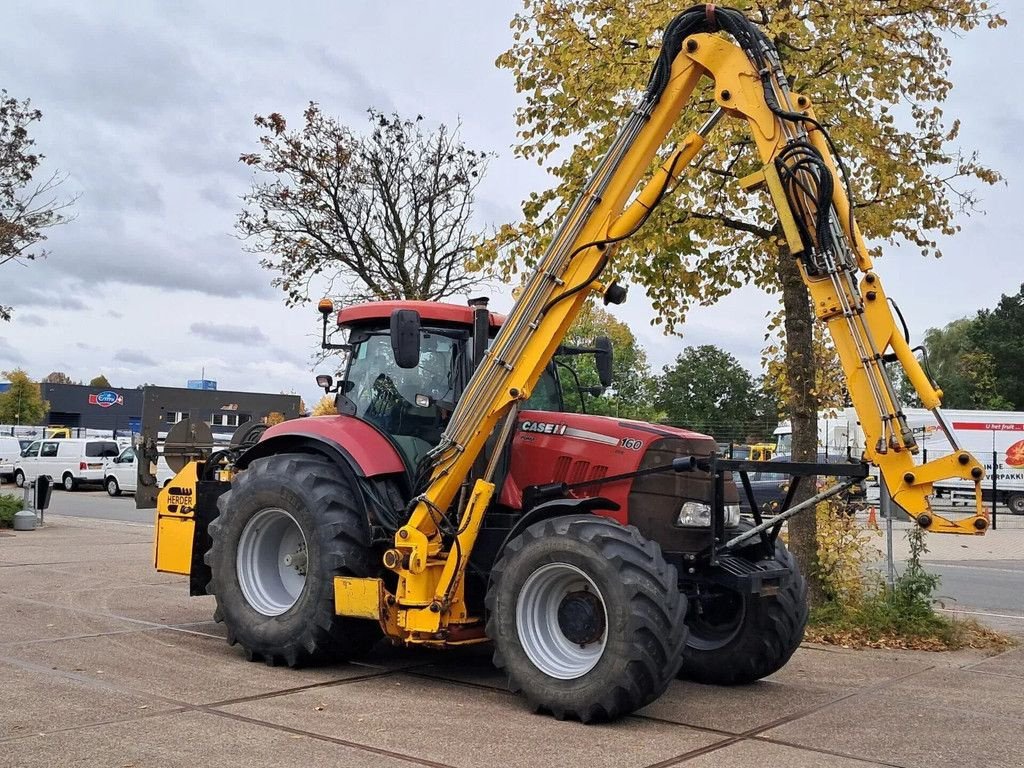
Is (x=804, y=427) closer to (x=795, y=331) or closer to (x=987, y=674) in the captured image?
(x=795, y=331)

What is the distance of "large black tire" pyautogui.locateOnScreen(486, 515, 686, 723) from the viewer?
618 cm

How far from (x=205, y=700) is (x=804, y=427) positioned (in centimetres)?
673

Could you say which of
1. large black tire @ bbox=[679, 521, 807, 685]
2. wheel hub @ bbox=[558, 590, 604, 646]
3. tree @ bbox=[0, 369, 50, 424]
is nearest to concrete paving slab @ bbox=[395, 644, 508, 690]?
wheel hub @ bbox=[558, 590, 604, 646]

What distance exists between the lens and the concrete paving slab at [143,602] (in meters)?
10.3

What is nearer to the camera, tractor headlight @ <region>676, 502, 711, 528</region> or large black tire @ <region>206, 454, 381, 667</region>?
tractor headlight @ <region>676, 502, 711, 528</region>

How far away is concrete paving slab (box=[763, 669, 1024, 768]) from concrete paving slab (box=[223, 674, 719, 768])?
75 centimetres

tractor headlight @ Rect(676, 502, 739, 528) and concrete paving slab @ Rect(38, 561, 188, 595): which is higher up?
tractor headlight @ Rect(676, 502, 739, 528)

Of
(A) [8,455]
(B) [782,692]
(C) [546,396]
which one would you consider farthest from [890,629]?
(A) [8,455]

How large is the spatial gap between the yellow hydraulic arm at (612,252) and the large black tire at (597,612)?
23.0 inches

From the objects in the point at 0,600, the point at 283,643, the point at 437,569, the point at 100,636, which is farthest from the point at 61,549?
the point at 437,569

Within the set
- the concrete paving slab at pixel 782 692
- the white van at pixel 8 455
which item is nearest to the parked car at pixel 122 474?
the white van at pixel 8 455

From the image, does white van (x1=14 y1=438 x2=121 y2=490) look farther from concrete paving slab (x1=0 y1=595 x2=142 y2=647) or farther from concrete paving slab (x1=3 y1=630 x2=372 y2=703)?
concrete paving slab (x1=3 y1=630 x2=372 y2=703)

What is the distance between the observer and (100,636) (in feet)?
29.5

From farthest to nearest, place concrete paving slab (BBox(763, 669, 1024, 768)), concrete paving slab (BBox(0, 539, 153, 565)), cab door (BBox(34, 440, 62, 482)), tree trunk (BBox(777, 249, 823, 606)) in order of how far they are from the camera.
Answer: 1. cab door (BBox(34, 440, 62, 482))
2. concrete paving slab (BBox(0, 539, 153, 565))
3. tree trunk (BBox(777, 249, 823, 606))
4. concrete paving slab (BBox(763, 669, 1024, 768))
